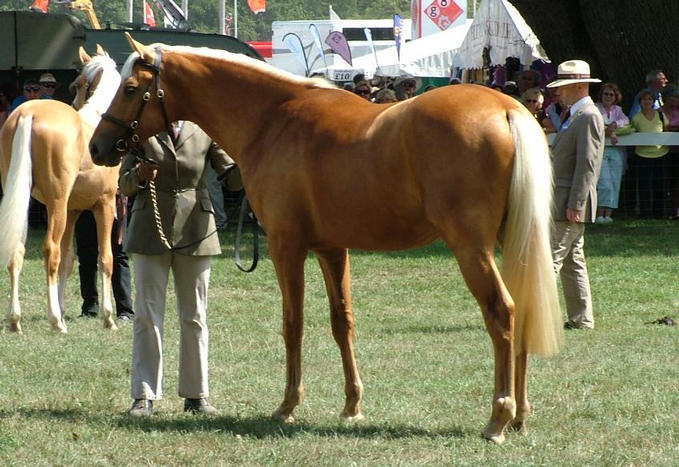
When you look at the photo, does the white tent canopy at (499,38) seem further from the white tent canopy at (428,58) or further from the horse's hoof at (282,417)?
the horse's hoof at (282,417)

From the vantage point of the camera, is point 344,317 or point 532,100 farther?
point 532,100

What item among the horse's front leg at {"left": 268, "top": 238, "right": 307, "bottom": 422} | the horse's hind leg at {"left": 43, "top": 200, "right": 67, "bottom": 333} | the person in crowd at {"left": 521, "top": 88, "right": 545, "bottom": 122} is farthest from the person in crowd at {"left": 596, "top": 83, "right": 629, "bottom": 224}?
the horse's front leg at {"left": 268, "top": 238, "right": 307, "bottom": 422}

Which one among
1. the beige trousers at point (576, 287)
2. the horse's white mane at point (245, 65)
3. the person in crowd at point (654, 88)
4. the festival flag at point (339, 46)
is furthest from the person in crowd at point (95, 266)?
the festival flag at point (339, 46)

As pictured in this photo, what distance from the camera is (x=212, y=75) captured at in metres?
7.05

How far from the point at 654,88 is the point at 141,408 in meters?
13.1

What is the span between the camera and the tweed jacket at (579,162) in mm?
10117

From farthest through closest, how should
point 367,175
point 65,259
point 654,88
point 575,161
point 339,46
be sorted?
1. point 339,46
2. point 654,88
3. point 65,259
4. point 575,161
5. point 367,175

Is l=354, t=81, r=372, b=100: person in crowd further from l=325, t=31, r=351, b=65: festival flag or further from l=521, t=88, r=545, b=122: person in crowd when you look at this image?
l=325, t=31, r=351, b=65: festival flag

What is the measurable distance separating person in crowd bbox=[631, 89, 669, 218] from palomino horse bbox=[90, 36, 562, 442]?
11.7 meters

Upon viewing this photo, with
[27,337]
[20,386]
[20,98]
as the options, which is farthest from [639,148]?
[20,386]

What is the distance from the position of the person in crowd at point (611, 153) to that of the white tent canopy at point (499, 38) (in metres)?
5.88

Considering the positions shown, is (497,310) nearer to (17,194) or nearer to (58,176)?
(17,194)

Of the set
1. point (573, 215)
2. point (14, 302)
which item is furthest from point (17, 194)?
point (573, 215)

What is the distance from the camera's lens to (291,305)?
6.93 m
